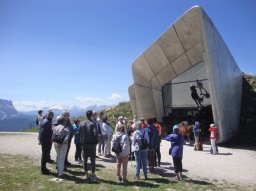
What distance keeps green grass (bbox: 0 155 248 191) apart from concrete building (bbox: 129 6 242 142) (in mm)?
9135

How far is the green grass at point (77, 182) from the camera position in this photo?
683cm

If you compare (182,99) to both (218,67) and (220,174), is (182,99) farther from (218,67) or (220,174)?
(220,174)

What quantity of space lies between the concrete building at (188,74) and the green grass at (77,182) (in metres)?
9.13

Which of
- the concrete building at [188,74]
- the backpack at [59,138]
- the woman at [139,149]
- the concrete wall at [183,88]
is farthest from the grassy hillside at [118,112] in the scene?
the backpack at [59,138]

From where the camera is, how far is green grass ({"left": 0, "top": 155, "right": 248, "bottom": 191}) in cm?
683

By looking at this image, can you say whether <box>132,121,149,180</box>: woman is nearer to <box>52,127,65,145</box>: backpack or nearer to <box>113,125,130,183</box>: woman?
<box>113,125,130,183</box>: woman

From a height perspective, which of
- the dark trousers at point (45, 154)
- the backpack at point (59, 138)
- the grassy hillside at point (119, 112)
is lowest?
the dark trousers at point (45, 154)

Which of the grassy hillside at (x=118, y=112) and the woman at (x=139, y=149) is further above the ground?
the grassy hillside at (x=118, y=112)

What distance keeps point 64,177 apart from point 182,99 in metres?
15.3

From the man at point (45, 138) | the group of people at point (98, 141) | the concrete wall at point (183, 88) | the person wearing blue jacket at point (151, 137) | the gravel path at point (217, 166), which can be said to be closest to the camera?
the group of people at point (98, 141)

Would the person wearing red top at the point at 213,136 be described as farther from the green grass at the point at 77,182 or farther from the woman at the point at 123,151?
the woman at the point at 123,151

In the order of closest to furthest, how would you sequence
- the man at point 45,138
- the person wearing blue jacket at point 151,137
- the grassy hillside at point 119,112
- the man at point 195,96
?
the man at point 45,138 → the person wearing blue jacket at point 151,137 → the man at point 195,96 → the grassy hillside at point 119,112

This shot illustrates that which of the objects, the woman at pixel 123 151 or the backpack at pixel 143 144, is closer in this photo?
the woman at pixel 123 151

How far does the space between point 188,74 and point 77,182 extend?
48.6 ft
